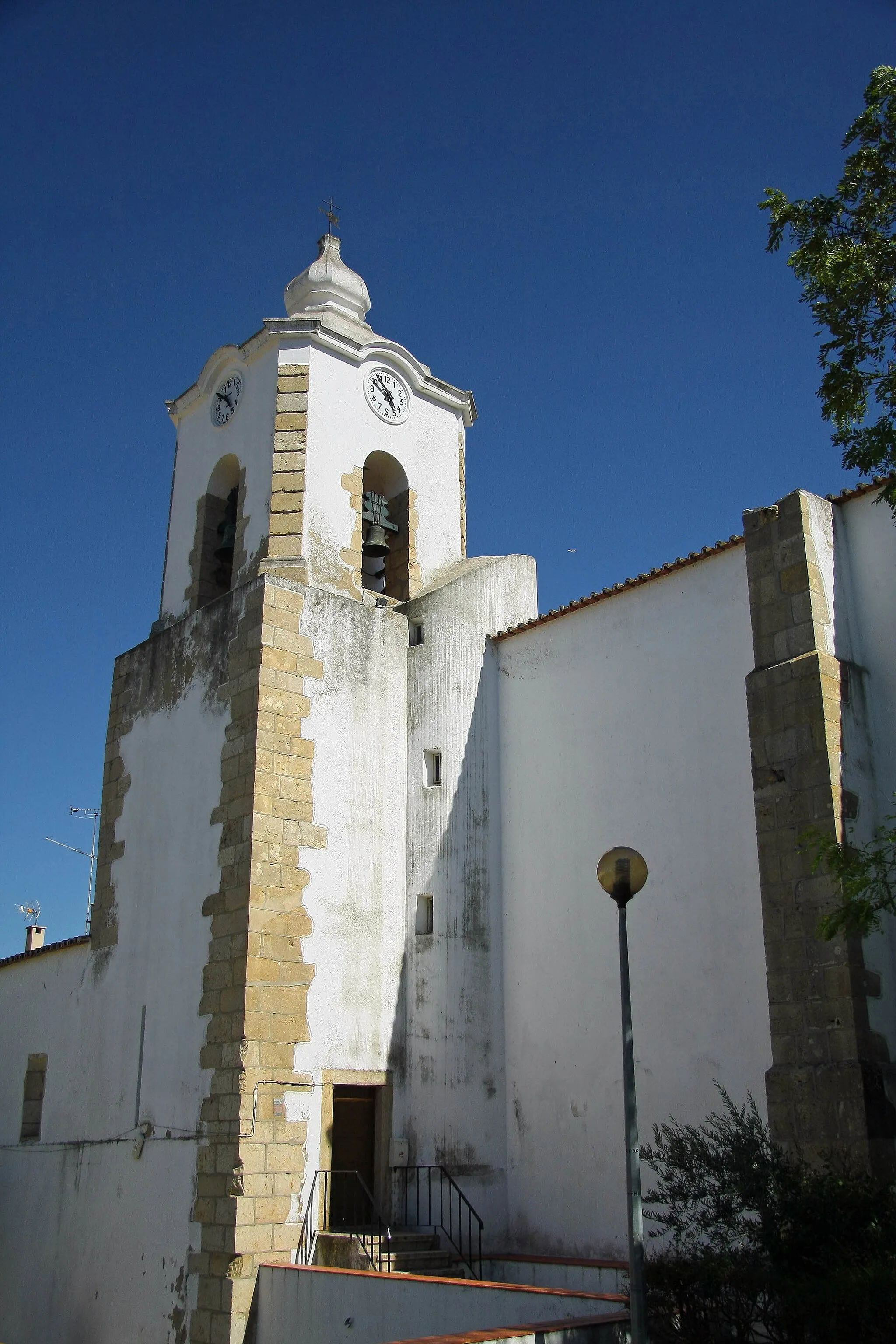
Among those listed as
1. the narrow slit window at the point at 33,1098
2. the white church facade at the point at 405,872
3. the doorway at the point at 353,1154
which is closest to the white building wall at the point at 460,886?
the white church facade at the point at 405,872

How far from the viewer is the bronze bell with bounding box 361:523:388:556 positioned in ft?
49.3

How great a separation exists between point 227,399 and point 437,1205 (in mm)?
9807

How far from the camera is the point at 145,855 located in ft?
45.8

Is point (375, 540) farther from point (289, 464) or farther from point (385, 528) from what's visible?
point (289, 464)

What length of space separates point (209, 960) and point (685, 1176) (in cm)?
594

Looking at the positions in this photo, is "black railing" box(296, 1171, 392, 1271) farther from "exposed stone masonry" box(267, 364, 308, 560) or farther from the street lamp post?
"exposed stone masonry" box(267, 364, 308, 560)

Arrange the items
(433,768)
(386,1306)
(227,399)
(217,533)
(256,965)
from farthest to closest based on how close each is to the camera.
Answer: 1. (227,399)
2. (217,533)
3. (433,768)
4. (256,965)
5. (386,1306)

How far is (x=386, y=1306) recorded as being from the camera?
957cm

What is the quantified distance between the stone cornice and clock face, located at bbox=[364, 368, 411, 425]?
172 mm

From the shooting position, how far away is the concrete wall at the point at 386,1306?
27.5ft

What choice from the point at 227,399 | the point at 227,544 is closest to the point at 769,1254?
the point at 227,544

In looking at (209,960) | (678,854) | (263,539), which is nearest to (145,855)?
(209,960)

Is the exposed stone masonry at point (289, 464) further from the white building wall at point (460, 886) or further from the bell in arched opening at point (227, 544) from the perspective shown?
the white building wall at point (460, 886)

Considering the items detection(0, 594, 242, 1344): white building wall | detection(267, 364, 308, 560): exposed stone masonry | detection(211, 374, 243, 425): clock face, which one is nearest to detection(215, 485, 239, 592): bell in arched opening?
detection(211, 374, 243, 425): clock face
